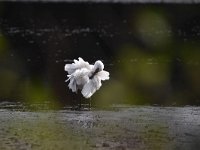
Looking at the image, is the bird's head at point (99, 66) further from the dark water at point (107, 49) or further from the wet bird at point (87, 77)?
the dark water at point (107, 49)

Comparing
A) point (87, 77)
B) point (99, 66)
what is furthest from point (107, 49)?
point (99, 66)

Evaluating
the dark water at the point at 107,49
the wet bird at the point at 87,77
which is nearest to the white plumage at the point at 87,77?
the wet bird at the point at 87,77

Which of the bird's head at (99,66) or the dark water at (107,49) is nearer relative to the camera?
the bird's head at (99,66)

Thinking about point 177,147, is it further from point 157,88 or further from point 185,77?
point 185,77

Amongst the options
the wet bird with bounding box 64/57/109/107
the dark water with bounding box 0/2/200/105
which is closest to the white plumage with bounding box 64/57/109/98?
the wet bird with bounding box 64/57/109/107

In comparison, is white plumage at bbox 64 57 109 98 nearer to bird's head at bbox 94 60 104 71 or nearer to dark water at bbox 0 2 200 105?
bird's head at bbox 94 60 104 71

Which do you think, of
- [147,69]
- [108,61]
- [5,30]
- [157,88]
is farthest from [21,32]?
[157,88]

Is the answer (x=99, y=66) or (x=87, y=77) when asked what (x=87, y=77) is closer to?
(x=87, y=77)
